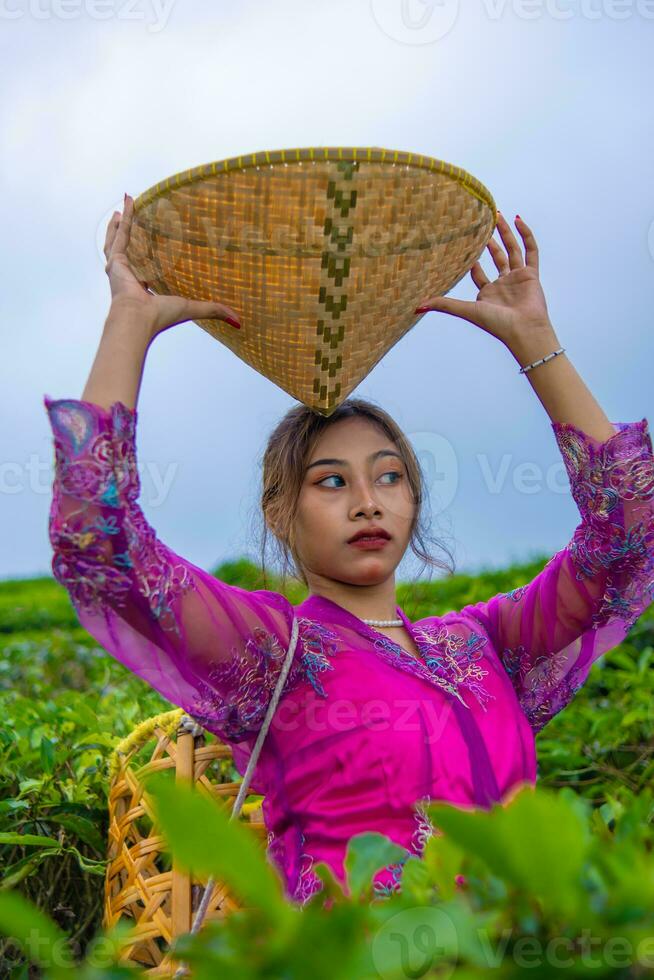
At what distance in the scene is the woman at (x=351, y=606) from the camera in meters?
1.37

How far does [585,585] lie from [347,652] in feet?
1.39

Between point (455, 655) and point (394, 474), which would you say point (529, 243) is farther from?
point (455, 655)

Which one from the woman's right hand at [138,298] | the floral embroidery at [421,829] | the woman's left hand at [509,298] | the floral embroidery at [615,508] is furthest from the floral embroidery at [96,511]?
the floral embroidery at [615,508]

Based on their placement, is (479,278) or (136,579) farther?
(479,278)

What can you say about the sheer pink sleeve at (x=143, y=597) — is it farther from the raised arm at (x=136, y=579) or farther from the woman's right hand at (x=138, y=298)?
the woman's right hand at (x=138, y=298)

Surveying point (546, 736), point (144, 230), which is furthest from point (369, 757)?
point (546, 736)

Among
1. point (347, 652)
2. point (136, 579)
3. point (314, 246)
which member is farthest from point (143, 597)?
point (314, 246)

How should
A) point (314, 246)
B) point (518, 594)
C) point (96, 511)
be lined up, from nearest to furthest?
point (96, 511)
point (314, 246)
point (518, 594)

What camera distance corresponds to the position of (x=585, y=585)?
1753 millimetres

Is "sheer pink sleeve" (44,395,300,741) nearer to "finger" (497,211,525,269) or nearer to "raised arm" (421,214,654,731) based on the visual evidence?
"raised arm" (421,214,654,731)

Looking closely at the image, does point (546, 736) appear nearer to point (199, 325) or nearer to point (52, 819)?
point (52, 819)

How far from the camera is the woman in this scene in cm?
137

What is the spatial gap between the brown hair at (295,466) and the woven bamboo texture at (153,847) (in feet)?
1.22

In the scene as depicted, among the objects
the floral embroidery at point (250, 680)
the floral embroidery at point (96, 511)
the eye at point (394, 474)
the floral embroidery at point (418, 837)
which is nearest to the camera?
the floral embroidery at point (96, 511)
